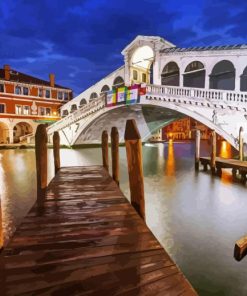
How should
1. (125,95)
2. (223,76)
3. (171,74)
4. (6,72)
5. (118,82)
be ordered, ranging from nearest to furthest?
(223,76), (125,95), (171,74), (118,82), (6,72)

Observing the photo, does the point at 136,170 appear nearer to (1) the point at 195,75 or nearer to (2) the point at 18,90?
(1) the point at 195,75

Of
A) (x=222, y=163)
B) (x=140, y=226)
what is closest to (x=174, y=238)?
(x=140, y=226)

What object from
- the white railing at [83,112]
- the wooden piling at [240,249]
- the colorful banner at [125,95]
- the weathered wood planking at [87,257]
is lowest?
the wooden piling at [240,249]

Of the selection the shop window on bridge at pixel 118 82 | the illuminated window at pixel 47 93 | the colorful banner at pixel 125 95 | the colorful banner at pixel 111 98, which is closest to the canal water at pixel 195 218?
the colorful banner at pixel 125 95

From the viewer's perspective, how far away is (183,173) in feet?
34.1

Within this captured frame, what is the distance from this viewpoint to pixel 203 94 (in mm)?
14203

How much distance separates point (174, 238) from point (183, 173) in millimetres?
6484

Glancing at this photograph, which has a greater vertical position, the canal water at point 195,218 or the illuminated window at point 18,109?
the illuminated window at point 18,109

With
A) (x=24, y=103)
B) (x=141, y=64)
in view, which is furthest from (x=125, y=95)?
Result: (x=24, y=103)

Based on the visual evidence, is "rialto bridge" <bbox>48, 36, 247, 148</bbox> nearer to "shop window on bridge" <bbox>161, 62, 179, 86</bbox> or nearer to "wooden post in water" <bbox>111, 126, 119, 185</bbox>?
"shop window on bridge" <bbox>161, 62, 179, 86</bbox>

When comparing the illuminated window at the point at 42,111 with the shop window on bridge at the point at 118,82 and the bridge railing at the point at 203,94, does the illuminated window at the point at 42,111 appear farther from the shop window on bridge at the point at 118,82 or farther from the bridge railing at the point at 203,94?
the bridge railing at the point at 203,94

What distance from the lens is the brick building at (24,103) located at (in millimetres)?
25500

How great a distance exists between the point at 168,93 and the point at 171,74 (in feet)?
16.6

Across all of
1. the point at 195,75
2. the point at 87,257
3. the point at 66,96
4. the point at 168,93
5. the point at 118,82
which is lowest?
the point at 87,257
